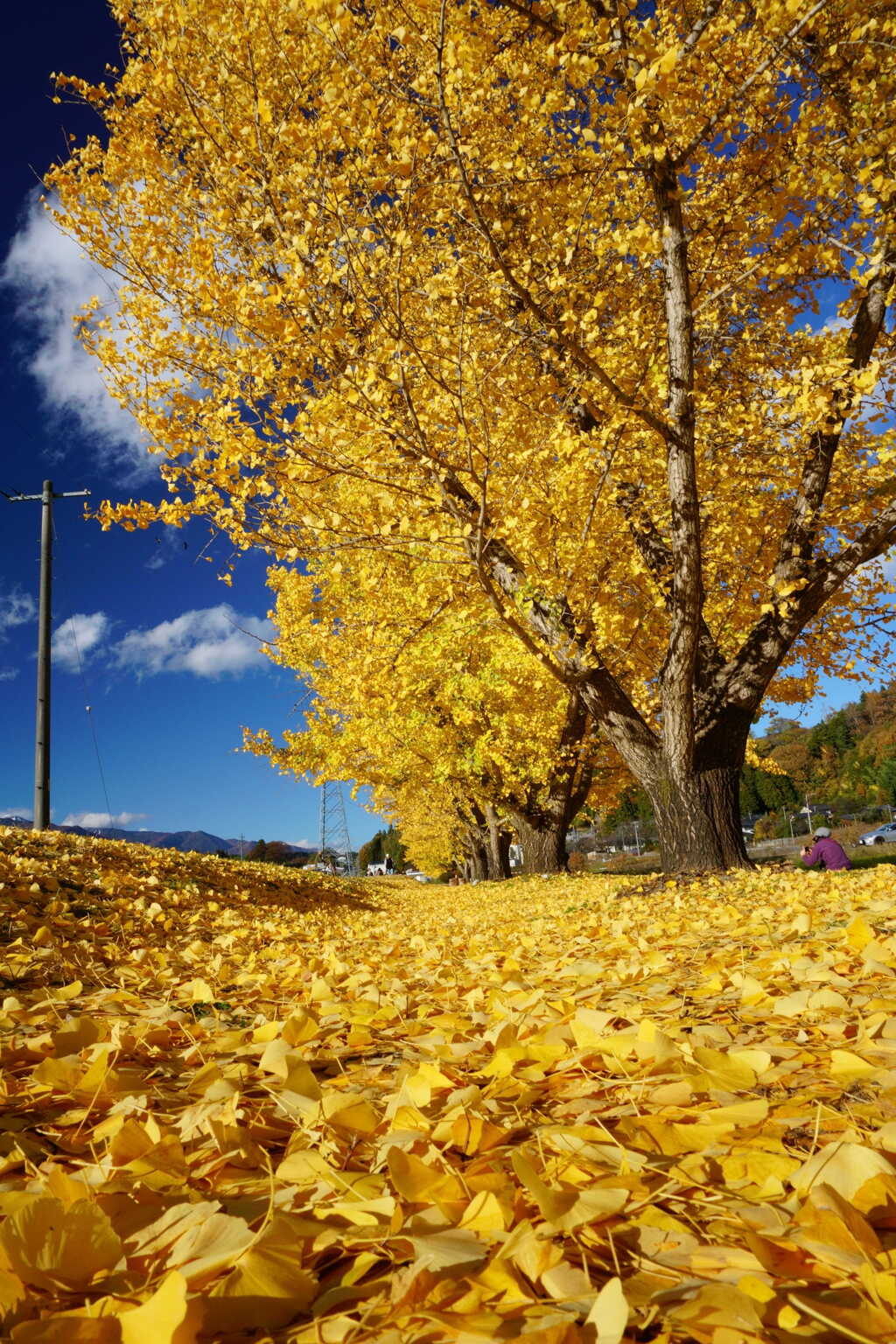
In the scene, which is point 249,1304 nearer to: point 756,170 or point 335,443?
point 335,443

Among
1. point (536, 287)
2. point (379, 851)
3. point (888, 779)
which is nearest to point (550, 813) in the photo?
point (536, 287)

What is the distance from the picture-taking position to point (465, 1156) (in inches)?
46.3

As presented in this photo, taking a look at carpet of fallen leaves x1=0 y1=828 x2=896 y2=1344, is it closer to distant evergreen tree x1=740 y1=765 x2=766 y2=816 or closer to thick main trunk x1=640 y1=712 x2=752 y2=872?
thick main trunk x1=640 y1=712 x2=752 y2=872

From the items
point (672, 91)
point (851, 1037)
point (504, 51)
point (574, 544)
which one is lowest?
point (851, 1037)

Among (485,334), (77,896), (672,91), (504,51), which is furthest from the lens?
(485,334)

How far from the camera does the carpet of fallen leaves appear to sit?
0.76 meters

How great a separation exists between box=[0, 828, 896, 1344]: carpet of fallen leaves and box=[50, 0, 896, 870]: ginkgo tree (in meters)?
3.09

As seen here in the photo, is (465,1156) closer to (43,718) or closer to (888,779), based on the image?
(43,718)

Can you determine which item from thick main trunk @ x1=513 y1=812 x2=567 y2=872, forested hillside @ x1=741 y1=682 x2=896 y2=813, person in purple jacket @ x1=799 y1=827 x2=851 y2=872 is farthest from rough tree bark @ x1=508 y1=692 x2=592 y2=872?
forested hillside @ x1=741 y1=682 x2=896 y2=813

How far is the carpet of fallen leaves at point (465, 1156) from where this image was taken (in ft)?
2.48

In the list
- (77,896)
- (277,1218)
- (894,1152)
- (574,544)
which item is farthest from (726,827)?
(277,1218)

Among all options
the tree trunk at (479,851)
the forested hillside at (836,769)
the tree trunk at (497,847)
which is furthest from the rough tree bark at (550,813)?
the forested hillside at (836,769)

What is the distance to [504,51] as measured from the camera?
5.43m

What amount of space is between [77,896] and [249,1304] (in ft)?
14.9
